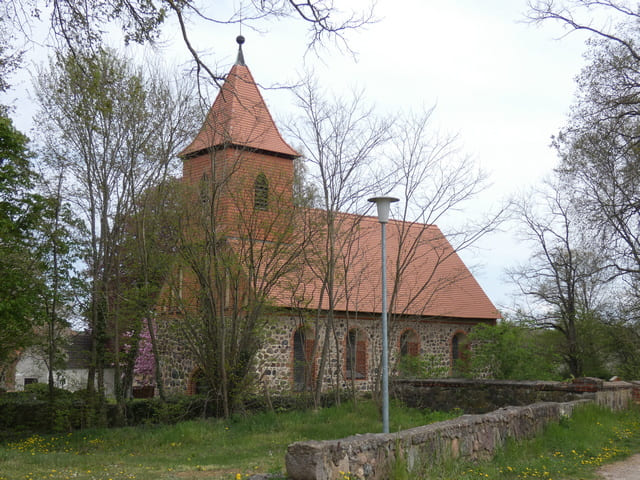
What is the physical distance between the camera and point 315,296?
2028 cm

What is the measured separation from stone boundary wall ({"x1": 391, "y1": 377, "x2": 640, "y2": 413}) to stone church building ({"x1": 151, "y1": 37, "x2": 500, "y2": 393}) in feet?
5.25

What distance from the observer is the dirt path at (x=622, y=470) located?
8.27 m

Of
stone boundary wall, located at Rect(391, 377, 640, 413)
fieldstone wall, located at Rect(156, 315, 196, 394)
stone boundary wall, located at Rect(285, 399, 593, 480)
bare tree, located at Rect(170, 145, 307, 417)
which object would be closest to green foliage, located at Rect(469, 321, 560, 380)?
stone boundary wall, located at Rect(391, 377, 640, 413)

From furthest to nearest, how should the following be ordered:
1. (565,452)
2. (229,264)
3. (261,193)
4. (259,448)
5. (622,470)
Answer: (261,193) → (229,264) → (259,448) → (565,452) → (622,470)

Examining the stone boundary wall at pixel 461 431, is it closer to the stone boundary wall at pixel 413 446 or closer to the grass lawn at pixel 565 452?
the stone boundary wall at pixel 413 446

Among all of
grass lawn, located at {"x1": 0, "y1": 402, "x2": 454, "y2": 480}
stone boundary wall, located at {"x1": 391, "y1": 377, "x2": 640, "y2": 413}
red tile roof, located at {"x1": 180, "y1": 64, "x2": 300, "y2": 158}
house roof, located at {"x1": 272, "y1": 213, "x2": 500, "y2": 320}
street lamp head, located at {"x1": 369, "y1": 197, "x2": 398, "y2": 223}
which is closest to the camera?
grass lawn, located at {"x1": 0, "y1": 402, "x2": 454, "y2": 480}

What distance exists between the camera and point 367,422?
1339 cm

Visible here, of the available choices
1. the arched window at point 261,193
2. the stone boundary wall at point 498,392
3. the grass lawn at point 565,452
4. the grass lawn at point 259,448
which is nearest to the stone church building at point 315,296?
the arched window at point 261,193

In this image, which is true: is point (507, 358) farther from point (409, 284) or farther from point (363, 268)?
point (409, 284)

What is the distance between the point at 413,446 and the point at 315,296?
13.0m

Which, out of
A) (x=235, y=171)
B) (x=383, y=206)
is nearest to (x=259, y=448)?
(x=383, y=206)

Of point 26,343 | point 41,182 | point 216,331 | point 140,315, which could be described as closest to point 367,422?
point 216,331

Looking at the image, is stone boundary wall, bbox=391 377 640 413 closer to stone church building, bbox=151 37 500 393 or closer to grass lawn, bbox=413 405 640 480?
grass lawn, bbox=413 405 640 480

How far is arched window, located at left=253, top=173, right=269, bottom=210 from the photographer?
48.8 feet
